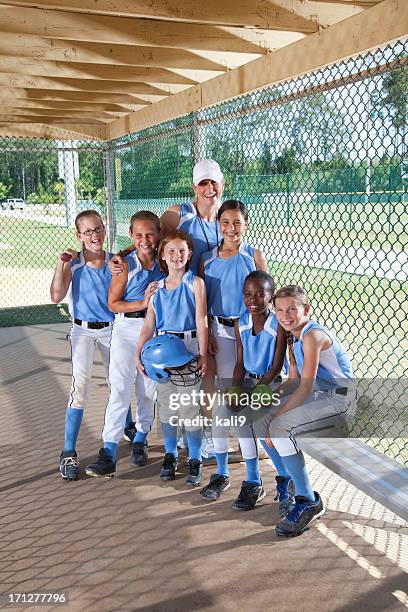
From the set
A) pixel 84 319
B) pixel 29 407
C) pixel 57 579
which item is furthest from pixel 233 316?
pixel 29 407

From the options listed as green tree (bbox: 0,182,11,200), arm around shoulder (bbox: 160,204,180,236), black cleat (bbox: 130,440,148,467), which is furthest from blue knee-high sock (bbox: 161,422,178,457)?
green tree (bbox: 0,182,11,200)

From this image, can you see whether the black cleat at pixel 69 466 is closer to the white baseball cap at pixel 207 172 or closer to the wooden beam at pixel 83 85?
the white baseball cap at pixel 207 172

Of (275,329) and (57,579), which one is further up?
(275,329)

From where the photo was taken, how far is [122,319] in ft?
13.4

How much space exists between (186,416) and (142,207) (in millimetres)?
4579

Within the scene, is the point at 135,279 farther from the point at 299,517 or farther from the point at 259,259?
the point at 299,517

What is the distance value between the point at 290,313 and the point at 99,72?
11.8 feet

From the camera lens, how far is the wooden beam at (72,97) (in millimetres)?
6926

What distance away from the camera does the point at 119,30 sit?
180 inches

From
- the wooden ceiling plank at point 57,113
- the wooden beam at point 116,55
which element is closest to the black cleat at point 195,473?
the wooden beam at point 116,55

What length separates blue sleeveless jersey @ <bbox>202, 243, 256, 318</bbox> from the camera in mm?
3764

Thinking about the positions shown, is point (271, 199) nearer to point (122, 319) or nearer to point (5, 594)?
point (122, 319)

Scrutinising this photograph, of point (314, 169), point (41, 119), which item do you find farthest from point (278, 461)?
point (41, 119)

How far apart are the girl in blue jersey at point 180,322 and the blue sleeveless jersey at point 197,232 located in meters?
0.14
